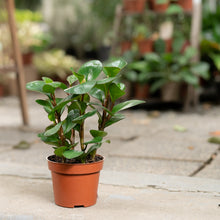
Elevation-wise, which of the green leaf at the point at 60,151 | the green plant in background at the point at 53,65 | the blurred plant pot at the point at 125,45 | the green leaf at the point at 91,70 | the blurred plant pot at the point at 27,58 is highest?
the green leaf at the point at 91,70

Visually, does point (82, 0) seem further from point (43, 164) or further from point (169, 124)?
point (43, 164)

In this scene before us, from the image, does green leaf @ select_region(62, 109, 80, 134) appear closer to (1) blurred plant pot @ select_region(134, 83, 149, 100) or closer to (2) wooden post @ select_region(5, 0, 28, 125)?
(2) wooden post @ select_region(5, 0, 28, 125)

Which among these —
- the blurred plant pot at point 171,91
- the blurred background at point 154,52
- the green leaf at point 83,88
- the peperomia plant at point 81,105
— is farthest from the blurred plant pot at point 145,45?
the green leaf at point 83,88

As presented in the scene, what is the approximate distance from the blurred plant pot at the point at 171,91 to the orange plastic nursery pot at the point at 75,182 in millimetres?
→ 3478

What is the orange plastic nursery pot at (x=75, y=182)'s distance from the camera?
6.76ft

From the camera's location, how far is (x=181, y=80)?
536cm

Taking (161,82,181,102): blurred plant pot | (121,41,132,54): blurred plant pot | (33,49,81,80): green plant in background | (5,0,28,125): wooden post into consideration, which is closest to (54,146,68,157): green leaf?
(5,0,28,125): wooden post

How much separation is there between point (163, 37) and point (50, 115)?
369cm

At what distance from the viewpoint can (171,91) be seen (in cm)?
548

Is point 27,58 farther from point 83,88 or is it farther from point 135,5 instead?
point 83,88

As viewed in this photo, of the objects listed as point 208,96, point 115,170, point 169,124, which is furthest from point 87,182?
point 208,96

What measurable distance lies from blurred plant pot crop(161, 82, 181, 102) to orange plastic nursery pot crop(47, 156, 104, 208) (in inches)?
137

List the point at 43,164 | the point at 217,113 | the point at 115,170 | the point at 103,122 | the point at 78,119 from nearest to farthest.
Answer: the point at 78,119 < the point at 103,122 < the point at 115,170 < the point at 43,164 < the point at 217,113

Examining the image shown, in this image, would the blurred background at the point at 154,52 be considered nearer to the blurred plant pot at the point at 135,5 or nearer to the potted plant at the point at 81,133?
the blurred plant pot at the point at 135,5
